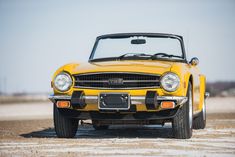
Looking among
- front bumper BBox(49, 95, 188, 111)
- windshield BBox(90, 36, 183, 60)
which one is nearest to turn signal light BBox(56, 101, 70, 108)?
front bumper BBox(49, 95, 188, 111)

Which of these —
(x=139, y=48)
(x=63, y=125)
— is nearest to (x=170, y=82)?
(x=63, y=125)

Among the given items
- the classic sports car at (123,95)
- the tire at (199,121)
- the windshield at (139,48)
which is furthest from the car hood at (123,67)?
the tire at (199,121)

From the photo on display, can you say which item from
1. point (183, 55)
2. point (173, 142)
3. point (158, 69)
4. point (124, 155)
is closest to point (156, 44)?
point (183, 55)

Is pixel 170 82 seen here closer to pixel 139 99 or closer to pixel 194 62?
pixel 139 99

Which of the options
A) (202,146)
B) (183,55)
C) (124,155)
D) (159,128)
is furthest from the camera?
(159,128)

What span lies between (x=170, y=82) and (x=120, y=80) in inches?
27.9

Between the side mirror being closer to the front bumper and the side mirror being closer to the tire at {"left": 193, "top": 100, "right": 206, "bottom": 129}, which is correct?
the tire at {"left": 193, "top": 100, "right": 206, "bottom": 129}

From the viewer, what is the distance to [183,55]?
1065cm

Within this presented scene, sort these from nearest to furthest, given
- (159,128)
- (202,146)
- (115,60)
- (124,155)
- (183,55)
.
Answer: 1. (124,155)
2. (202,146)
3. (115,60)
4. (183,55)
5. (159,128)

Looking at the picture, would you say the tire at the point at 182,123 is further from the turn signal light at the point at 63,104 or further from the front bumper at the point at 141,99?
the turn signal light at the point at 63,104

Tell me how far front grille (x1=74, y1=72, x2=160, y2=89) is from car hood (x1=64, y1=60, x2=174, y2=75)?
7cm

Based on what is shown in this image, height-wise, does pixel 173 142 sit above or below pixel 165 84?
below

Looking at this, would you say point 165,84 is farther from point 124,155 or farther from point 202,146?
point 124,155

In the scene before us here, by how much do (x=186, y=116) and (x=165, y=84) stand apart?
1.89 ft
